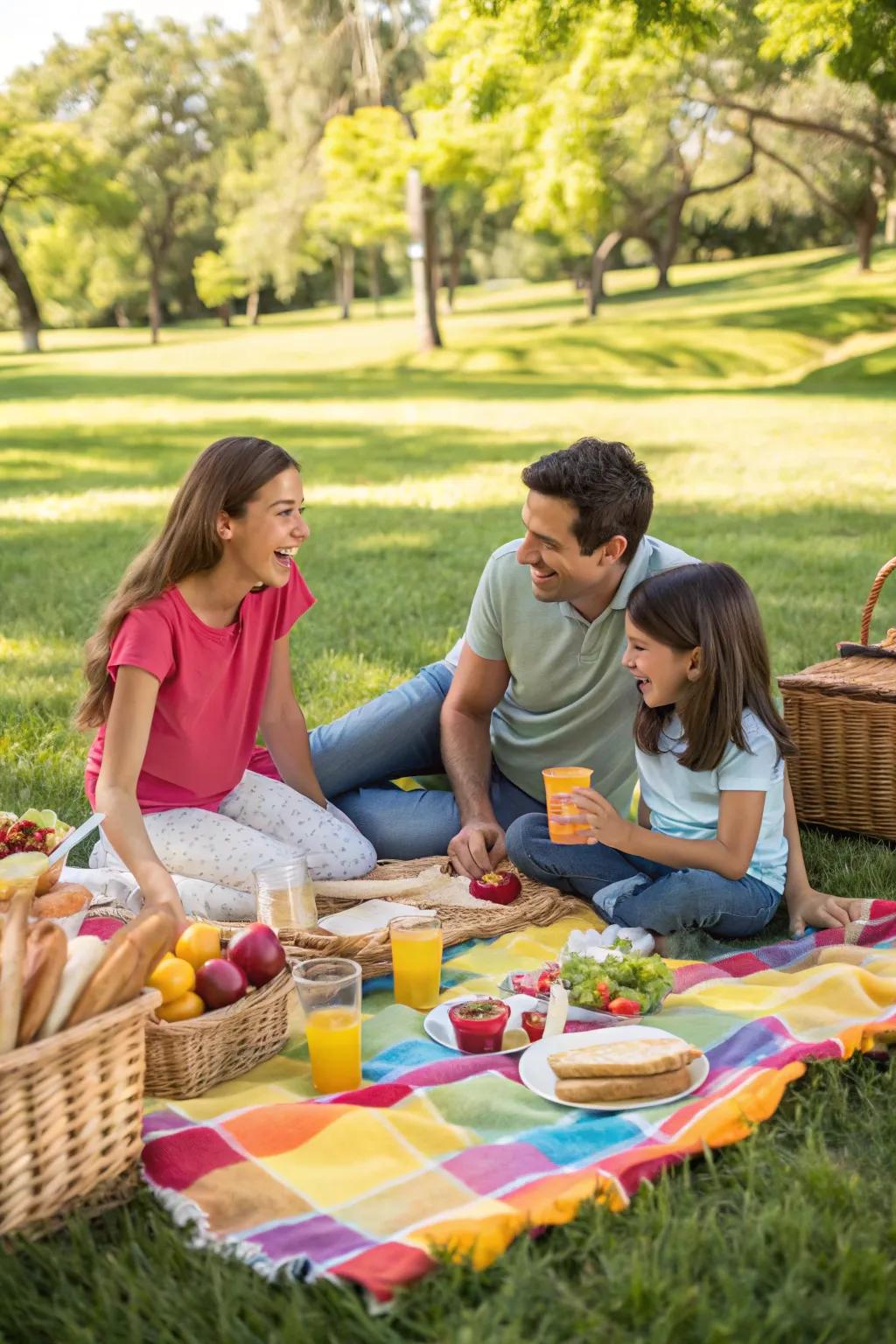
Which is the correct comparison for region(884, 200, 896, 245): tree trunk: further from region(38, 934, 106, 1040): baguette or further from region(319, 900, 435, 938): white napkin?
region(38, 934, 106, 1040): baguette

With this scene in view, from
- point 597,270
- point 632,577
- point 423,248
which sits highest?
point 597,270

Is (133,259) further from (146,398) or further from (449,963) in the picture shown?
(449,963)

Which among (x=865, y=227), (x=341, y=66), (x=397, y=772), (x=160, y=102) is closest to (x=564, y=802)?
(x=397, y=772)

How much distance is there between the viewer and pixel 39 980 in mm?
2381

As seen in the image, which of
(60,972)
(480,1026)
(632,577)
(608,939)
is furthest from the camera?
(632,577)

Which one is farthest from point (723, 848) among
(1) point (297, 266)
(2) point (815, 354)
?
(1) point (297, 266)

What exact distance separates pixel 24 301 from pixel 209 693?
42.2 meters

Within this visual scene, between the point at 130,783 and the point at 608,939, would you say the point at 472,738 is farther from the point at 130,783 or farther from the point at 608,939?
the point at 130,783

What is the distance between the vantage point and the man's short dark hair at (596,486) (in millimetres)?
3969

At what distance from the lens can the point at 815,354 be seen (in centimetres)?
2977

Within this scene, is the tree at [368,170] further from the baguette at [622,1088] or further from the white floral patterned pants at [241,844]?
the baguette at [622,1088]

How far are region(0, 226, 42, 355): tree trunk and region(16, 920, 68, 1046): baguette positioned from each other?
4179 centimetres

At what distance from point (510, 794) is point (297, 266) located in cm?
4831

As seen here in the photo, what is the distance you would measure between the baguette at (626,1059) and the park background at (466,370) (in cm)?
24
